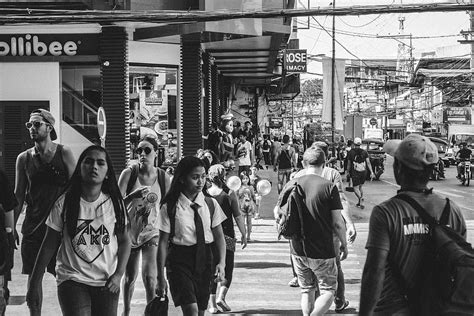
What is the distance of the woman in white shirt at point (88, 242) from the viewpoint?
16.1 ft

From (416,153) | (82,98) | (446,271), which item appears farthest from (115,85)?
(446,271)

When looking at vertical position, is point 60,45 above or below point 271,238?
above

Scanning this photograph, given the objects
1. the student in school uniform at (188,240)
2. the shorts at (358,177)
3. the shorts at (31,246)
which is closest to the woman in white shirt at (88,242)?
the student in school uniform at (188,240)

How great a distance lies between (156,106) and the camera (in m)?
21.6

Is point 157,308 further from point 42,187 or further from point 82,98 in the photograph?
point 82,98

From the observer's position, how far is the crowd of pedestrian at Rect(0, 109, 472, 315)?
12.9 ft

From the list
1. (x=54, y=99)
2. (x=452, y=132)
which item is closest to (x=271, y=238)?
(x=54, y=99)

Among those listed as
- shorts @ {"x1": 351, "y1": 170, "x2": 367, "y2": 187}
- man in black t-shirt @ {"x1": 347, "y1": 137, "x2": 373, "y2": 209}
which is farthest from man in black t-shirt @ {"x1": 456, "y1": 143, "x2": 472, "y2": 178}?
shorts @ {"x1": 351, "y1": 170, "x2": 367, "y2": 187}

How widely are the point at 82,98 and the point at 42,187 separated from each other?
1398 centimetres

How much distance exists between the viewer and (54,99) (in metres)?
19.8

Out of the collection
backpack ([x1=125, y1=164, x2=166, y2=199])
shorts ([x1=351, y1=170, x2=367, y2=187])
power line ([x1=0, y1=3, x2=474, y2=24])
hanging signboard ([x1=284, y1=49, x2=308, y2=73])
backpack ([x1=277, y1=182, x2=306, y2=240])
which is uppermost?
hanging signboard ([x1=284, y1=49, x2=308, y2=73])

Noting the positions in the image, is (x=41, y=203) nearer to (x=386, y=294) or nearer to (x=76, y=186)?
(x=76, y=186)

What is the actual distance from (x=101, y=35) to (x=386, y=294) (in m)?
16.9

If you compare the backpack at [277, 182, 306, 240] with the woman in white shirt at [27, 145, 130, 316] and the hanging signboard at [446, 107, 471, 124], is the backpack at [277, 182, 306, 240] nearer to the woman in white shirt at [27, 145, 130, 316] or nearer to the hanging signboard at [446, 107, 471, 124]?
the woman in white shirt at [27, 145, 130, 316]
